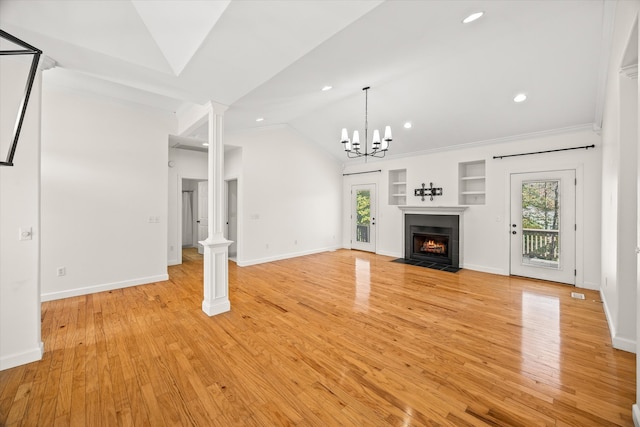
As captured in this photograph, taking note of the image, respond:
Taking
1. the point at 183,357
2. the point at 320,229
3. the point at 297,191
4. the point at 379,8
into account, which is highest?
the point at 379,8

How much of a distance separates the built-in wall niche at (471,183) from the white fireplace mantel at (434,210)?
265 millimetres

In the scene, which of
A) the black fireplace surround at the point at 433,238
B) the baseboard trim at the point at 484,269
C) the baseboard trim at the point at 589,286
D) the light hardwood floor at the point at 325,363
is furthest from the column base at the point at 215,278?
the baseboard trim at the point at 589,286

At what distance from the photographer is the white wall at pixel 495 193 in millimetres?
4457

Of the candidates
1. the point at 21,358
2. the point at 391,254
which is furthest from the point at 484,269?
the point at 21,358

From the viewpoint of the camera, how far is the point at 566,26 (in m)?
2.92

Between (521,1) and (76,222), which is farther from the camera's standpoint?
(76,222)

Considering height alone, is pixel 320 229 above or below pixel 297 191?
below

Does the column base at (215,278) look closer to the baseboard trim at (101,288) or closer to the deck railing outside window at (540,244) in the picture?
the baseboard trim at (101,288)

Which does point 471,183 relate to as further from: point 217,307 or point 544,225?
point 217,307

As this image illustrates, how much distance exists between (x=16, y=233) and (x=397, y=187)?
23.0ft

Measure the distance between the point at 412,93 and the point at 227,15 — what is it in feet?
11.2

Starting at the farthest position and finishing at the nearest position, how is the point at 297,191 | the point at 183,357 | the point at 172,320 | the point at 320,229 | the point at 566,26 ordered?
1. the point at 320,229
2. the point at 297,191
3. the point at 172,320
4. the point at 566,26
5. the point at 183,357

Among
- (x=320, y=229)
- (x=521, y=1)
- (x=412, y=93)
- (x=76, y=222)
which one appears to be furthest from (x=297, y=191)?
(x=521, y=1)

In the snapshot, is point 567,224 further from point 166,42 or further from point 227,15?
point 166,42
